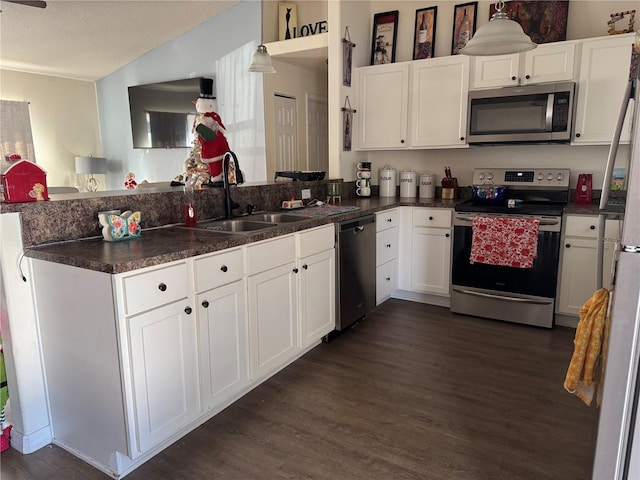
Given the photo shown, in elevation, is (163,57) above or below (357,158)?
above

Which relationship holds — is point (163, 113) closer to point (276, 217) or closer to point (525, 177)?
point (276, 217)

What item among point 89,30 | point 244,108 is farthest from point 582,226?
point 89,30

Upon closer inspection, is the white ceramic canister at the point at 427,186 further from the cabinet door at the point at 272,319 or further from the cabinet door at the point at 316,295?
the cabinet door at the point at 272,319

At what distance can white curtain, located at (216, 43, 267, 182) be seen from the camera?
4.91 metres

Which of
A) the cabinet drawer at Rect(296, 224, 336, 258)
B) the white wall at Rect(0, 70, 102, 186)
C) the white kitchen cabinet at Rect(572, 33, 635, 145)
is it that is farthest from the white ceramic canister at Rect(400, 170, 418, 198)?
the white wall at Rect(0, 70, 102, 186)

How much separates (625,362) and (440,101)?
3.11 m

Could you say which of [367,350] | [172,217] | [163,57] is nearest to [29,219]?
[172,217]

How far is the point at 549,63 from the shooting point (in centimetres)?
331

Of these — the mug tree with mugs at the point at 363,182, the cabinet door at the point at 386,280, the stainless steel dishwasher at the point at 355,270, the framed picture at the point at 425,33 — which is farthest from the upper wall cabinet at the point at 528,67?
the cabinet door at the point at 386,280

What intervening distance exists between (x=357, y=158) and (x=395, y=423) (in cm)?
279

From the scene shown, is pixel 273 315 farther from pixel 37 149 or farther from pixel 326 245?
pixel 37 149

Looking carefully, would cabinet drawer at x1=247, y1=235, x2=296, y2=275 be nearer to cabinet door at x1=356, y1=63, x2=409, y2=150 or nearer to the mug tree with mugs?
the mug tree with mugs

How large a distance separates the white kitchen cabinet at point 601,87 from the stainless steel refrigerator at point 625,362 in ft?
8.19

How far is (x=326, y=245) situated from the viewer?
2.84 metres
